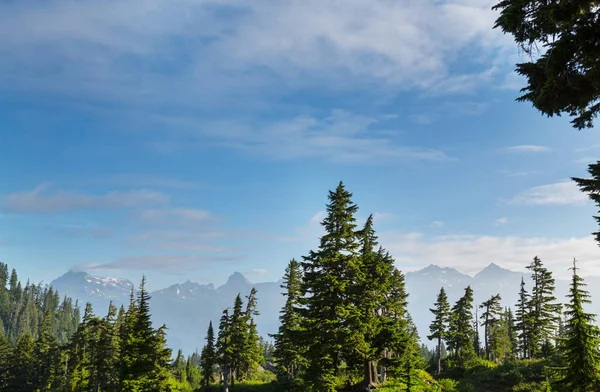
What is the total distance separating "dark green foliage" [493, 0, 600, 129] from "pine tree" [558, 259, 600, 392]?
1306 cm

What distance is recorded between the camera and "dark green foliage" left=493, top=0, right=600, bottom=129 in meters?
9.19

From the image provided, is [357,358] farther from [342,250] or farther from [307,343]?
[342,250]

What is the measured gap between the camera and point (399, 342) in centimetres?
3036

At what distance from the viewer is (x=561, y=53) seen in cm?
989

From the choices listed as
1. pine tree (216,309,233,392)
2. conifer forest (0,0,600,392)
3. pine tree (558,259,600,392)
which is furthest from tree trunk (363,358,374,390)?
pine tree (216,309,233,392)

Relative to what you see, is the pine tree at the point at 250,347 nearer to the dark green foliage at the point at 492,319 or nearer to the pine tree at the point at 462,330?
the pine tree at the point at 462,330

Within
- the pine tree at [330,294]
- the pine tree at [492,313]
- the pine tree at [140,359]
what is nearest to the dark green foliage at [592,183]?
the pine tree at [330,294]

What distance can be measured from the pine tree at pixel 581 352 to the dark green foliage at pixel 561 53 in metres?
13.1

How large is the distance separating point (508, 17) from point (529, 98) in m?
2.62

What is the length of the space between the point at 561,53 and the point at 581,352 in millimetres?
16305

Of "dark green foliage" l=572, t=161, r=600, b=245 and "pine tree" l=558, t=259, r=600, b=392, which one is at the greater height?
"dark green foliage" l=572, t=161, r=600, b=245

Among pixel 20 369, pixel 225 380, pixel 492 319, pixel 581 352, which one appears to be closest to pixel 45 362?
pixel 20 369

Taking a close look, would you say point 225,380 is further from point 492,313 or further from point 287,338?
point 492,313

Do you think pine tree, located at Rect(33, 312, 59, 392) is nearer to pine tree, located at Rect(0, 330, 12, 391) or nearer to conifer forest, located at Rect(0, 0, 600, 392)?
conifer forest, located at Rect(0, 0, 600, 392)
